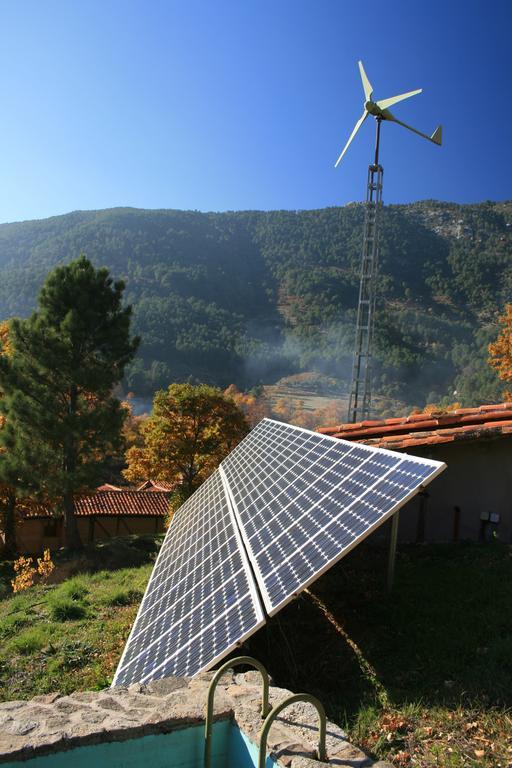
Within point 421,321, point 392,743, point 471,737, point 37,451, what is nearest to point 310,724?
point 392,743

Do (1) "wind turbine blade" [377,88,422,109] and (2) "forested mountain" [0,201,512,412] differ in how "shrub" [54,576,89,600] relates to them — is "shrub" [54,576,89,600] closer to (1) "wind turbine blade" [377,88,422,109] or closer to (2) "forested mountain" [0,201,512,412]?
(1) "wind turbine blade" [377,88,422,109]

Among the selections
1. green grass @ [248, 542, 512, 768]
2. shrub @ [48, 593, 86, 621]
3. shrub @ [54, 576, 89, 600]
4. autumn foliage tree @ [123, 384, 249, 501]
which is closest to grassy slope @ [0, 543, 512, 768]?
green grass @ [248, 542, 512, 768]

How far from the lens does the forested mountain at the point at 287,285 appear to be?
9750 cm

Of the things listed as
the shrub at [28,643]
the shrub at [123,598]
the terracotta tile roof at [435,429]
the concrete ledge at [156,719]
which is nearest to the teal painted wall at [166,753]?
the concrete ledge at [156,719]

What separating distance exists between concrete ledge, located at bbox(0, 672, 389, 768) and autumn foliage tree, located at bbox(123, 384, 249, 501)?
23486mm

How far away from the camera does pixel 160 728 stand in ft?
12.3

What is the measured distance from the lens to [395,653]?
5648mm

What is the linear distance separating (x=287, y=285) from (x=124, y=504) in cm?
10564

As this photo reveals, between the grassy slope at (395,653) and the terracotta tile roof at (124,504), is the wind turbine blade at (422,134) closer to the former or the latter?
the grassy slope at (395,653)

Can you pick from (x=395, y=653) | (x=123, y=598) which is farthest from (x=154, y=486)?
(x=395, y=653)

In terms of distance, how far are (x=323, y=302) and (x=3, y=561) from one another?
105 meters

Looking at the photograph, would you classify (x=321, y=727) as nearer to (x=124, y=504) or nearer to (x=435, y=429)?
(x=435, y=429)

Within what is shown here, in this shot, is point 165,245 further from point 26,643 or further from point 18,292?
point 26,643

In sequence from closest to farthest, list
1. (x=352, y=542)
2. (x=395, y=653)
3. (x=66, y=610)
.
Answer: (x=352, y=542) < (x=395, y=653) < (x=66, y=610)
